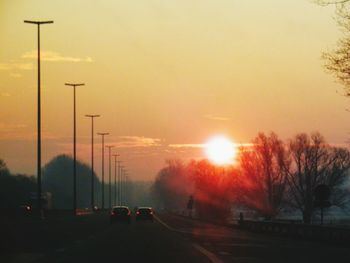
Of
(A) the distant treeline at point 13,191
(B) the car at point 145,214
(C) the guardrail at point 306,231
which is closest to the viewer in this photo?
(C) the guardrail at point 306,231

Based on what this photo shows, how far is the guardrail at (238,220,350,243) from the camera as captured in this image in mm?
42156

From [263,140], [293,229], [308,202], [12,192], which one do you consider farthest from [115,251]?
[12,192]

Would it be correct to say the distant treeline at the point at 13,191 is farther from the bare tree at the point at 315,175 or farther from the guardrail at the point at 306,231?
the guardrail at the point at 306,231

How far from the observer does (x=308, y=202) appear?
119 metres

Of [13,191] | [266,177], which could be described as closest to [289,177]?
[266,177]

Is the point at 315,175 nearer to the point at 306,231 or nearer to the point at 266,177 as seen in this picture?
the point at 266,177

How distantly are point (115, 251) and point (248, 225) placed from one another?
125 ft

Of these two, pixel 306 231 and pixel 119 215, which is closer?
pixel 306 231

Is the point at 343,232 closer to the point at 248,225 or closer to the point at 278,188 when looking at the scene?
the point at 248,225

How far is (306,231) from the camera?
4822 centimetres

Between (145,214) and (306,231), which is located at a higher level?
(306,231)

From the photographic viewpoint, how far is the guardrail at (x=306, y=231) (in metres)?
42.2

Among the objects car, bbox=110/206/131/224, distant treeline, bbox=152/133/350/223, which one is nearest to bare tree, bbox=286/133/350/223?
distant treeline, bbox=152/133/350/223

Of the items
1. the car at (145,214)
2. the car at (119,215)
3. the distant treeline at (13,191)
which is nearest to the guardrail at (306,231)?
the car at (119,215)
